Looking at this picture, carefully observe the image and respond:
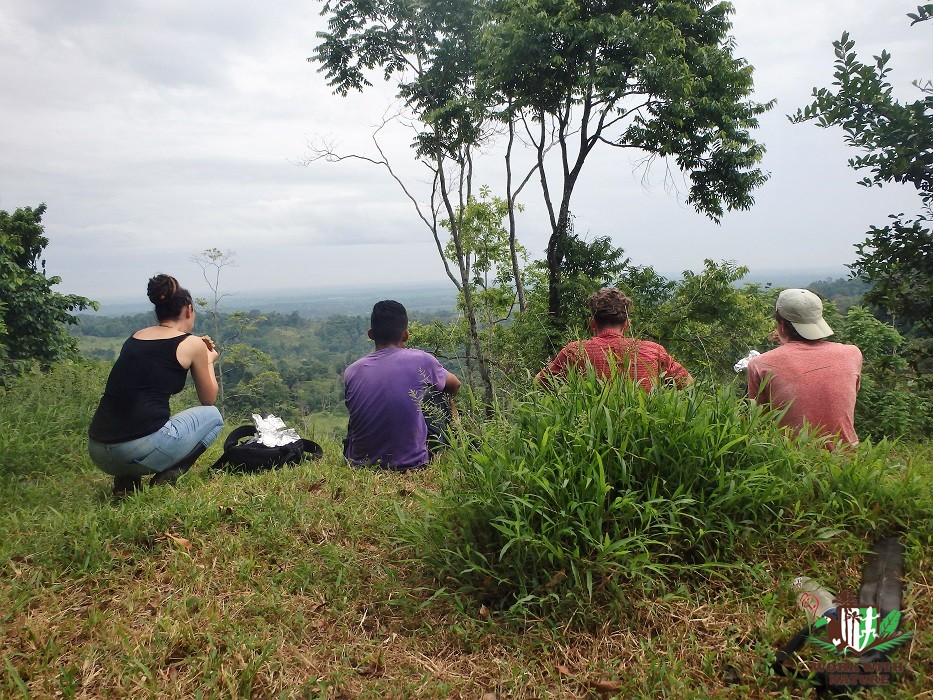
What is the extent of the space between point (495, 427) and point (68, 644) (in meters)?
1.74

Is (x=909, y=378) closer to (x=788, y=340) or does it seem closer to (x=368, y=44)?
(x=788, y=340)

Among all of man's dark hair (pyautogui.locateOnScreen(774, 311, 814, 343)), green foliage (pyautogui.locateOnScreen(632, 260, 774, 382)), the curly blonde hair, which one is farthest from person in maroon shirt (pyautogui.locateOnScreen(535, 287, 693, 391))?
green foliage (pyautogui.locateOnScreen(632, 260, 774, 382))

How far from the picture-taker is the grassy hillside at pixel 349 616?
189cm

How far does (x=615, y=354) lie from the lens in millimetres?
3047

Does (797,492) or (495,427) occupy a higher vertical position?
(495,427)

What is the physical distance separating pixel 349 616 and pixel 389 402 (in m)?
1.56

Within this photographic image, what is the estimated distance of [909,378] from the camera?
462 cm

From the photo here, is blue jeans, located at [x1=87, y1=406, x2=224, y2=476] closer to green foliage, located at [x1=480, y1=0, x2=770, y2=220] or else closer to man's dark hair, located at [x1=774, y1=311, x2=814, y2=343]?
man's dark hair, located at [x1=774, y1=311, x2=814, y2=343]

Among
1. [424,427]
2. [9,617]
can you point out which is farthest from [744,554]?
[9,617]

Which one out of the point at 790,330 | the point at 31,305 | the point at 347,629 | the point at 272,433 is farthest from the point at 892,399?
the point at 31,305

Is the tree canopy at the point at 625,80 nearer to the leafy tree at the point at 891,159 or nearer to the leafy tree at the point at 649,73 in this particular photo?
the leafy tree at the point at 649,73

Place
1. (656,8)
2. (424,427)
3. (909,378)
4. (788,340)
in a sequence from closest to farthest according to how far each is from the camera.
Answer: (788,340) < (424,427) < (909,378) < (656,8)

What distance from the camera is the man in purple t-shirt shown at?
146 inches

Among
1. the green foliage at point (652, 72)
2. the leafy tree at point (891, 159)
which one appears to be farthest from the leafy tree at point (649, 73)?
the leafy tree at point (891, 159)
